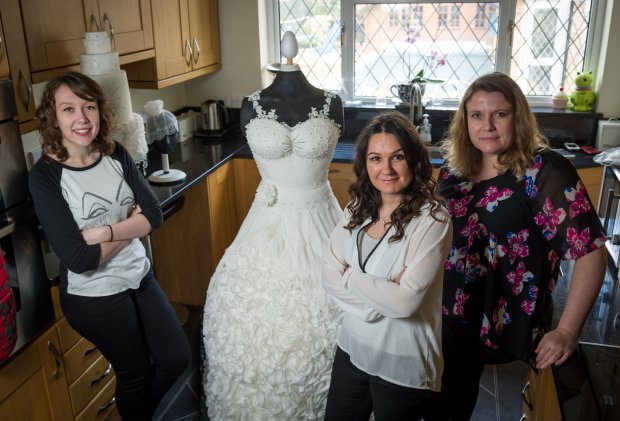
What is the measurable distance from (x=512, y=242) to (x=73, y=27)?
67.4 inches

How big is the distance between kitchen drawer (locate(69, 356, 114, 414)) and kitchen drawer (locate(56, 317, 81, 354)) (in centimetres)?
15

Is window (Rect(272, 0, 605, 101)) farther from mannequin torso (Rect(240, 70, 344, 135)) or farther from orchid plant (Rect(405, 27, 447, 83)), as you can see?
mannequin torso (Rect(240, 70, 344, 135))

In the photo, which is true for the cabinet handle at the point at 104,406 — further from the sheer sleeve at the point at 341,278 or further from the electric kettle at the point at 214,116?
the electric kettle at the point at 214,116

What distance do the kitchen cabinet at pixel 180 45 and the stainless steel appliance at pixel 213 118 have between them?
8.0 inches

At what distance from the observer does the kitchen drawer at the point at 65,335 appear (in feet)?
6.58

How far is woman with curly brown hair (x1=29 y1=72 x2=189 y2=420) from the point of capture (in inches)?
66.7

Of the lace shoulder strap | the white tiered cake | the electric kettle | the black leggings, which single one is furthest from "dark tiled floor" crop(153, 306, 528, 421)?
the electric kettle

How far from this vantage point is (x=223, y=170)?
10.6 ft

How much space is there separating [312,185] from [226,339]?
0.63 metres

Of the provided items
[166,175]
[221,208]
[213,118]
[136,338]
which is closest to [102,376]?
[136,338]

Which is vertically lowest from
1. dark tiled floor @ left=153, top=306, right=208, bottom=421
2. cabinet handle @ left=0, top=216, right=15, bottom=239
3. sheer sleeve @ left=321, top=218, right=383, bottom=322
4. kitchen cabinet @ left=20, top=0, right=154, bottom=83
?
dark tiled floor @ left=153, top=306, right=208, bottom=421

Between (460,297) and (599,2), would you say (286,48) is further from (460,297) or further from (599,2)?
(599,2)

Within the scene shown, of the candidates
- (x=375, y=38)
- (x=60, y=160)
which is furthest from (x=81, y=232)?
(x=375, y=38)

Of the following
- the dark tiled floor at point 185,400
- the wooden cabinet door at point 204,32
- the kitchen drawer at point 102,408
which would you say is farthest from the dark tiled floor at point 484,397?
the wooden cabinet door at point 204,32
